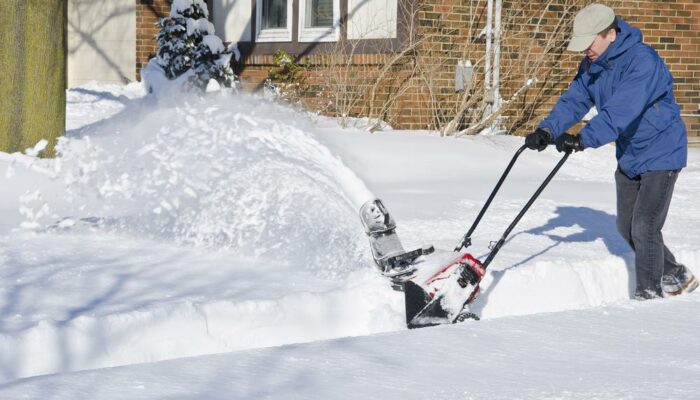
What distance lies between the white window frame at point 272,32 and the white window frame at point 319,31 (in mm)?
188

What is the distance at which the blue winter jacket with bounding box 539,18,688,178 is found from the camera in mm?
5922

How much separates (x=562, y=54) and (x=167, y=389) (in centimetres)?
1177

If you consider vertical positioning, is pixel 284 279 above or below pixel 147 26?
below

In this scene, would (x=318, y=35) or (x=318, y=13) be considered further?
(x=318, y=13)

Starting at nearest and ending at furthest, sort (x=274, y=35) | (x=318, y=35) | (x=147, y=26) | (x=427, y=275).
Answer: (x=427, y=275), (x=318, y=35), (x=274, y=35), (x=147, y=26)

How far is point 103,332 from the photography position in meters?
5.16

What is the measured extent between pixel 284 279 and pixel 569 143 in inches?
71.9

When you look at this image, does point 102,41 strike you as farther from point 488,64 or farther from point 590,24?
point 590,24

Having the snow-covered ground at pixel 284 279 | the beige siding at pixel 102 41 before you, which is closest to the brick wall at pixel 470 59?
the snow-covered ground at pixel 284 279

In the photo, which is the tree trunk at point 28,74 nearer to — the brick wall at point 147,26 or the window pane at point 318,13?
the window pane at point 318,13

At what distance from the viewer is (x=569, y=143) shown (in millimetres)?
5871

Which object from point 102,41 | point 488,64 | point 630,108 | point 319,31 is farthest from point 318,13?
point 630,108

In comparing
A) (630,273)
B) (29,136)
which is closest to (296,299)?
(630,273)

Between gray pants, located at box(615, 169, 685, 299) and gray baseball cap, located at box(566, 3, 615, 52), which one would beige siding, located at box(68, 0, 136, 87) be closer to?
gray pants, located at box(615, 169, 685, 299)
